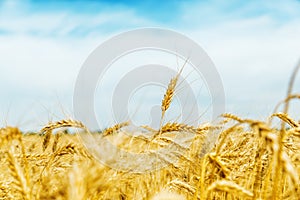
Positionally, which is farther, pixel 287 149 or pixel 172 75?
pixel 172 75

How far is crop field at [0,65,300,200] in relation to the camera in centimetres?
139

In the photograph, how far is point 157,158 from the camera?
314 centimetres

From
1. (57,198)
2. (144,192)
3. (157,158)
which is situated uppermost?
(157,158)

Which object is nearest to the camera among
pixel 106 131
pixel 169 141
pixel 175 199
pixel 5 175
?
pixel 175 199

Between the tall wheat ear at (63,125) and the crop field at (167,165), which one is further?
the tall wheat ear at (63,125)

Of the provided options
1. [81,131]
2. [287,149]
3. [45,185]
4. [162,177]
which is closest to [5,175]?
[162,177]

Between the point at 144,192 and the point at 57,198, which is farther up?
the point at 144,192

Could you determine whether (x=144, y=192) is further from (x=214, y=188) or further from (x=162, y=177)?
(x=214, y=188)

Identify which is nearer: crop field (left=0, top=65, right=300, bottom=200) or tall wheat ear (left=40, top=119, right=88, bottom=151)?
crop field (left=0, top=65, right=300, bottom=200)

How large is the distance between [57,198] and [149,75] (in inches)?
117

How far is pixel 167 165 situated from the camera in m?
3.39

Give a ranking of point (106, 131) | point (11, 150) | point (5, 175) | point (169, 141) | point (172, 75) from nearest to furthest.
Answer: point (11, 150), point (106, 131), point (169, 141), point (172, 75), point (5, 175)

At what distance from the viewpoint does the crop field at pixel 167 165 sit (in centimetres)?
139

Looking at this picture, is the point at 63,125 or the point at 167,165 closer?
the point at 63,125
